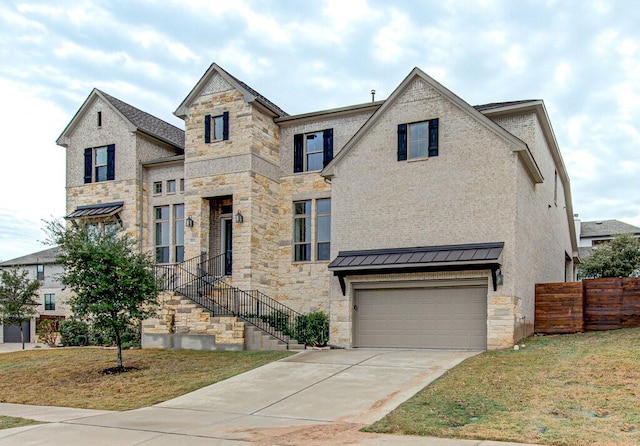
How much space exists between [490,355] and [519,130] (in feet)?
27.4

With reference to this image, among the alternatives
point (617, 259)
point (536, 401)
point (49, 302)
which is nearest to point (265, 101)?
point (536, 401)

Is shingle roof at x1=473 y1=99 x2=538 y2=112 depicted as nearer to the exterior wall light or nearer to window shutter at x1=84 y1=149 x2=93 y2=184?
the exterior wall light

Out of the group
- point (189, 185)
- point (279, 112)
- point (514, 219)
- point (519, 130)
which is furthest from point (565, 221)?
point (189, 185)

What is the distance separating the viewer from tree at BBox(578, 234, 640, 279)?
31.2 m

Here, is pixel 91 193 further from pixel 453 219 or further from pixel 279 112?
pixel 453 219

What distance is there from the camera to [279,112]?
76.2 ft

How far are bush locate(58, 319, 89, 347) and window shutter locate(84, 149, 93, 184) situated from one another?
20.8 ft

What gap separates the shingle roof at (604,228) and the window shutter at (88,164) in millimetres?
41451

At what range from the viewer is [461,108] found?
17.4m

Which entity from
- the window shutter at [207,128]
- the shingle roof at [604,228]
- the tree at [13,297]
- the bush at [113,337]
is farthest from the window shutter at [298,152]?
the shingle roof at [604,228]

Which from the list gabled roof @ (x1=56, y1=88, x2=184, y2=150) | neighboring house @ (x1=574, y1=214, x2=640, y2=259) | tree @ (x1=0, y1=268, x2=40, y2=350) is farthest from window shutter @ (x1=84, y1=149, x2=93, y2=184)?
neighboring house @ (x1=574, y1=214, x2=640, y2=259)

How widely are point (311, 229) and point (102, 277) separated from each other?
28.0 ft

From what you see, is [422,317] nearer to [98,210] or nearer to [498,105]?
[498,105]

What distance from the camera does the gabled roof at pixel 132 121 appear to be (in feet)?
81.9
